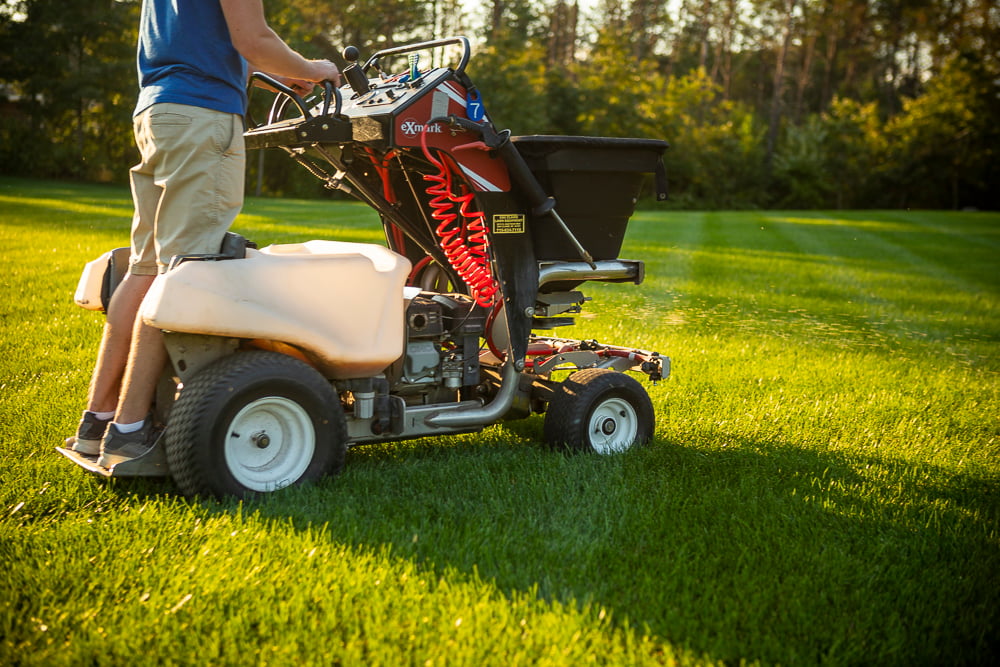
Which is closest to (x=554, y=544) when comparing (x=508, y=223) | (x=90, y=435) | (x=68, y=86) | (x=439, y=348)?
(x=439, y=348)

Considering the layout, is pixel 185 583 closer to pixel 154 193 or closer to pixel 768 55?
pixel 154 193

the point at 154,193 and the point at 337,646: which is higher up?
the point at 154,193

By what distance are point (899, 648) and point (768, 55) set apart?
5561cm

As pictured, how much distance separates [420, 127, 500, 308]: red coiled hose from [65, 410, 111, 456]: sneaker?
1528mm

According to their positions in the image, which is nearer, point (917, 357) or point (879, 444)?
point (879, 444)

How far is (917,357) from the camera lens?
6594 millimetres

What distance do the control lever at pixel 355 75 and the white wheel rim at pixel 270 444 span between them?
1324mm

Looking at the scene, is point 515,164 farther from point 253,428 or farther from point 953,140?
point 953,140

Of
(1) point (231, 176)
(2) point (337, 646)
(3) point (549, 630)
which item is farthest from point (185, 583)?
(1) point (231, 176)

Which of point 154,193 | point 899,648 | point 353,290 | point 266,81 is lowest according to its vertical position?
point 899,648

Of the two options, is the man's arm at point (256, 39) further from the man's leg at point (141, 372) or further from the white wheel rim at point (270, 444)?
the white wheel rim at point (270, 444)

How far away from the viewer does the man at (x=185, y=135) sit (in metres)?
2.99

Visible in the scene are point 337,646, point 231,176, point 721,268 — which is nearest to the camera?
point 337,646

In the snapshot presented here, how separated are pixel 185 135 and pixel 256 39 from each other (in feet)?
1.31
